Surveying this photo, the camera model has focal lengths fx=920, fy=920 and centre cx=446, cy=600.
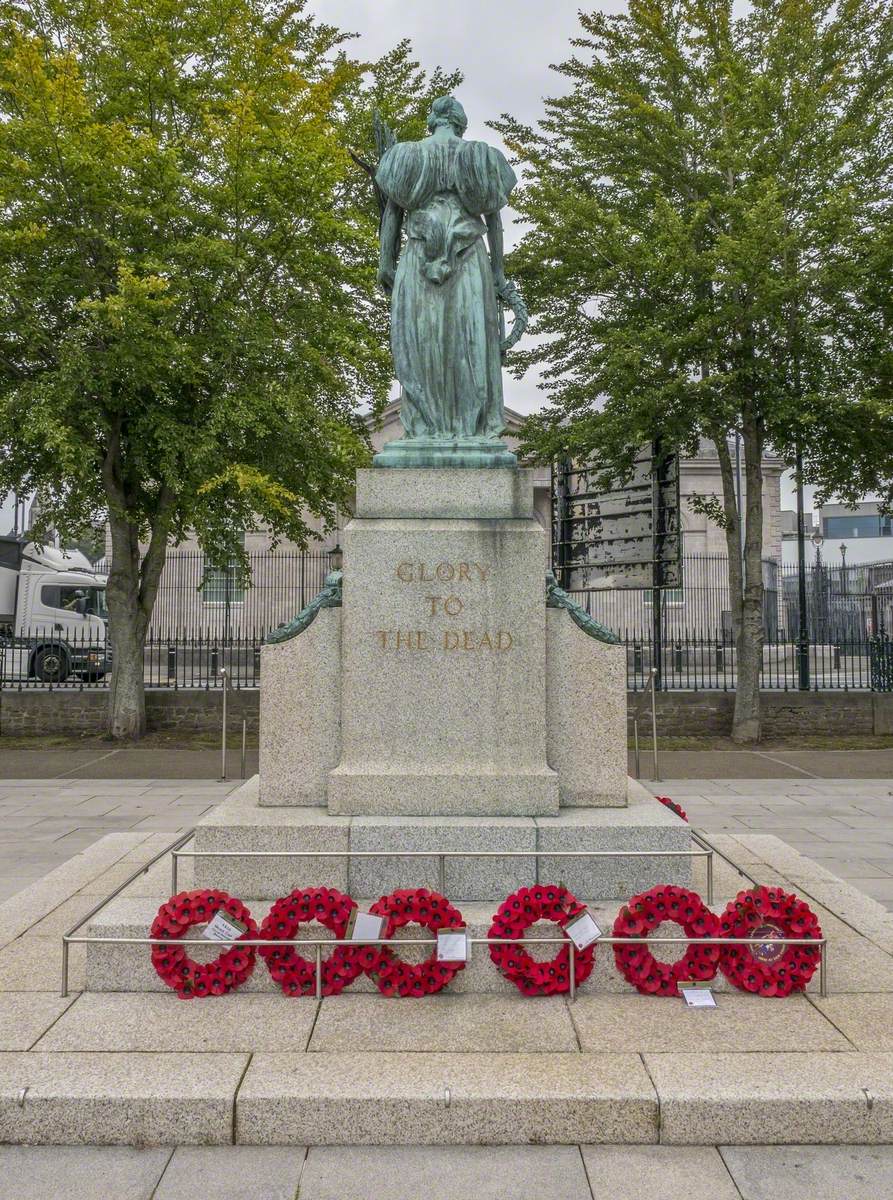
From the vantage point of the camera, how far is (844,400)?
569 inches

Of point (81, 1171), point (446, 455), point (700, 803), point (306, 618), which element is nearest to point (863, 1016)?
point (81, 1171)

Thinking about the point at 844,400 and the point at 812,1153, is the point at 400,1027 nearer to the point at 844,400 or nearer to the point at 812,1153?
the point at 812,1153

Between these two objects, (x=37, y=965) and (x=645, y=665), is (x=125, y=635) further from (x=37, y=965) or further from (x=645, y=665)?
(x=645, y=665)

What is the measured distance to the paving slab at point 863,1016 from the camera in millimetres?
4023

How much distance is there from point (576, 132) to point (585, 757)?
1421 centimetres

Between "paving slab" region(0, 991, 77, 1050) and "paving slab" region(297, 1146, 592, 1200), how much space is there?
57.7 inches

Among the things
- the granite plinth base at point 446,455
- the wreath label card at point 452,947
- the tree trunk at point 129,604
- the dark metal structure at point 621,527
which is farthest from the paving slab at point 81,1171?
the dark metal structure at point 621,527

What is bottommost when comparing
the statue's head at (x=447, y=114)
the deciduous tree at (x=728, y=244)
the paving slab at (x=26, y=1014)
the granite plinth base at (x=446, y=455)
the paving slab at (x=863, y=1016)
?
the paving slab at (x=863, y=1016)

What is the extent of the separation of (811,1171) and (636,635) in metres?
27.2

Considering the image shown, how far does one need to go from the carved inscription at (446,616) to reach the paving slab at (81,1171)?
2941 millimetres

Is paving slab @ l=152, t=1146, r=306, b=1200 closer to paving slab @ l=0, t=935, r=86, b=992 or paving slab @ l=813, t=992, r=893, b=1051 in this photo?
paving slab @ l=0, t=935, r=86, b=992

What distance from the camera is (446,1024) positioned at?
4191 millimetres

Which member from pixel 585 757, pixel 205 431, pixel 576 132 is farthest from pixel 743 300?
pixel 585 757

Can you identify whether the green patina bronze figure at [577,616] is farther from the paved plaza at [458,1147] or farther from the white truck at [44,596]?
the white truck at [44,596]
